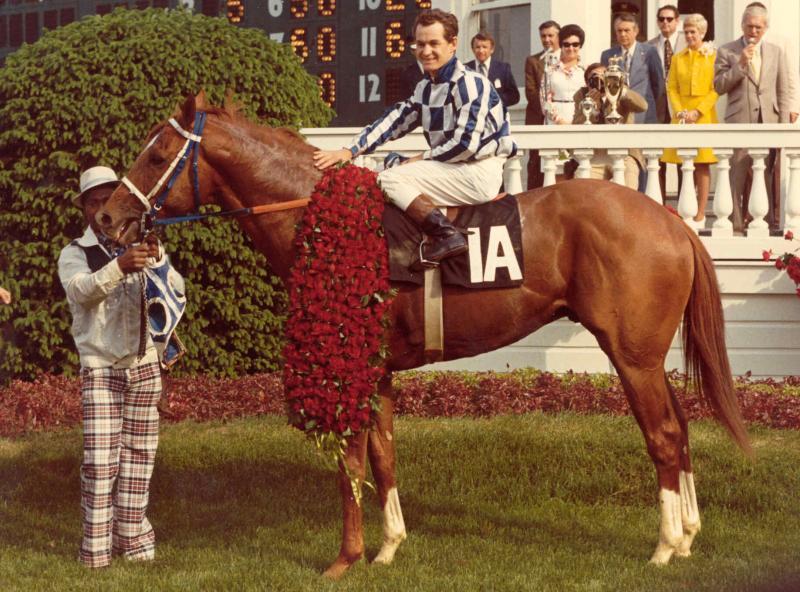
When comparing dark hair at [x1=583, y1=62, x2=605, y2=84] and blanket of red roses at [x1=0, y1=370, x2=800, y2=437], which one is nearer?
blanket of red roses at [x1=0, y1=370, x2=800, y2=437]

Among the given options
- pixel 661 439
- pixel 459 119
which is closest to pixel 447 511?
pixel 661 439

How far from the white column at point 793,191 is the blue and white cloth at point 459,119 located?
463 cm

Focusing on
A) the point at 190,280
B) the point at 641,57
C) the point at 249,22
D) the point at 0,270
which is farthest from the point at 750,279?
the point at 249,22

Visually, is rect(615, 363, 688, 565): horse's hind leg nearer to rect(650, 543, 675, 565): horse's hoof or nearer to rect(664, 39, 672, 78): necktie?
rect(650, 543, 675, 565): horse's hoof

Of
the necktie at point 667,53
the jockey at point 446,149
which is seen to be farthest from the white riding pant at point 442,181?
the necktie at point 667,53

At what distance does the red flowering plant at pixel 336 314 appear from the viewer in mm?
6156

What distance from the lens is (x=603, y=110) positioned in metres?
11.3

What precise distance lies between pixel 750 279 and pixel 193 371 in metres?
4.31

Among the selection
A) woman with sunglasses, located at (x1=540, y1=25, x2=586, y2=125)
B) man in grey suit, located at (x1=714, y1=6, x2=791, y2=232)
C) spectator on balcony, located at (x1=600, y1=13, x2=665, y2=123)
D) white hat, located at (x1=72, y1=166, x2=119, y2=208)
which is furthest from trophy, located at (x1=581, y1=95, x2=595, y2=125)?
white hat, located at (x1=72, y1=166, x2=119, y2=208)

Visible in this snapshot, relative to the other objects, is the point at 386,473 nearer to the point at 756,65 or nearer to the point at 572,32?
the point at 572,32

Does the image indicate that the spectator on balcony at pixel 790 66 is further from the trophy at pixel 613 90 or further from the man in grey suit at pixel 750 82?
the trophy at pixel 613 90

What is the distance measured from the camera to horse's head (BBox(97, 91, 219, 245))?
6.20 meters

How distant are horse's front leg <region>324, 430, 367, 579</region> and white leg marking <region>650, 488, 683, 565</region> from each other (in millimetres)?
1388

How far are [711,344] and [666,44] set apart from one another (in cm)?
637
